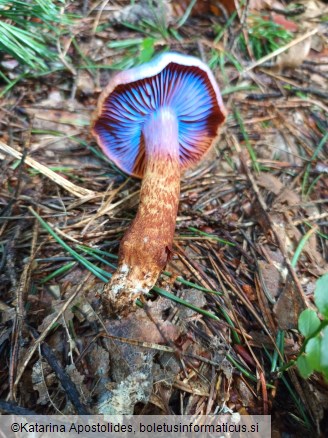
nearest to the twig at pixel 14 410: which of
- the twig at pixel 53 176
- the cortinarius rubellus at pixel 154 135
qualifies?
the cortinarius rubellus at pixel 154 135

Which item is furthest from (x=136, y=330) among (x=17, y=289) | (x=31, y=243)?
(x=31, y=243)

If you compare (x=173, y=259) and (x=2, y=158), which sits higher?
(x=2, y=158)

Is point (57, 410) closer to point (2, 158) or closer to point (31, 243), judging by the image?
point (31, 243)

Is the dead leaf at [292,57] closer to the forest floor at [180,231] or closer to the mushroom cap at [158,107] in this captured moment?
the forest floor at [180,231]

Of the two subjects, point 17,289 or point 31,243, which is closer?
point 17,289

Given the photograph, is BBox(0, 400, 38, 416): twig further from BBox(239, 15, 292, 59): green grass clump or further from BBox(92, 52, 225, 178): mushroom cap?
BBox(239, 15, 292, 59): green grass clump

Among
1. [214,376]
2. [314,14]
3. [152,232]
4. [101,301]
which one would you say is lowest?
[214,376]
